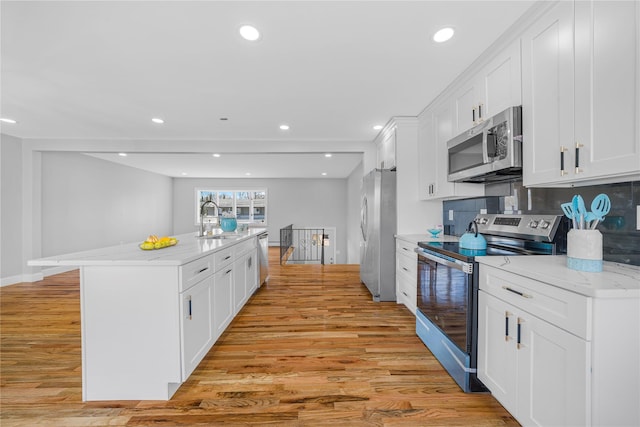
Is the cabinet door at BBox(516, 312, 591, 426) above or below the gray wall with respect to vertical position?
below

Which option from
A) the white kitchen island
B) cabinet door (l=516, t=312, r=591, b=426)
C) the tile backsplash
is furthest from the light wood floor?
the tile backsplash

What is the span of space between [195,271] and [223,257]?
0.53 meters

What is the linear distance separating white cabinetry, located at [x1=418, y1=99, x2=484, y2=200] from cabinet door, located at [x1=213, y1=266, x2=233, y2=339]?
7.63ft

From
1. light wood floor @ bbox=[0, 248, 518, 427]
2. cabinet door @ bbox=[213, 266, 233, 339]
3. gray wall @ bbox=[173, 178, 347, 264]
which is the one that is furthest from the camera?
gray wall @ bbox=[173, 178, 347, 264]

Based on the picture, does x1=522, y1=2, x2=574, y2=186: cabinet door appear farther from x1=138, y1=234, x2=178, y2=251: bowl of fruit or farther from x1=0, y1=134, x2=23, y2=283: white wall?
x1=0, y1=134, x2=23, y2=283: white wall

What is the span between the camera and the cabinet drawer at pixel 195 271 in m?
1.66

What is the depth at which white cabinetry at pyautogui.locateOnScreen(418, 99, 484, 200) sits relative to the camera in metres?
2.60

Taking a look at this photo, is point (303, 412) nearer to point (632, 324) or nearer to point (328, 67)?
point (632, 324)

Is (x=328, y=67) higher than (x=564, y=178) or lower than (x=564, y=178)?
higher

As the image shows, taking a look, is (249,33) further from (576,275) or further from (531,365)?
(531,365)

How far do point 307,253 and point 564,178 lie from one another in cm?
887

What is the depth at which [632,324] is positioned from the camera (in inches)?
39.4

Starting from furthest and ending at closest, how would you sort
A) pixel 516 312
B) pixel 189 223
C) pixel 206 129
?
pixel 189 223 < pixel 206 129 < pixel 516 312

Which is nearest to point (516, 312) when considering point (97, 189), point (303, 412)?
point (303, 412)
